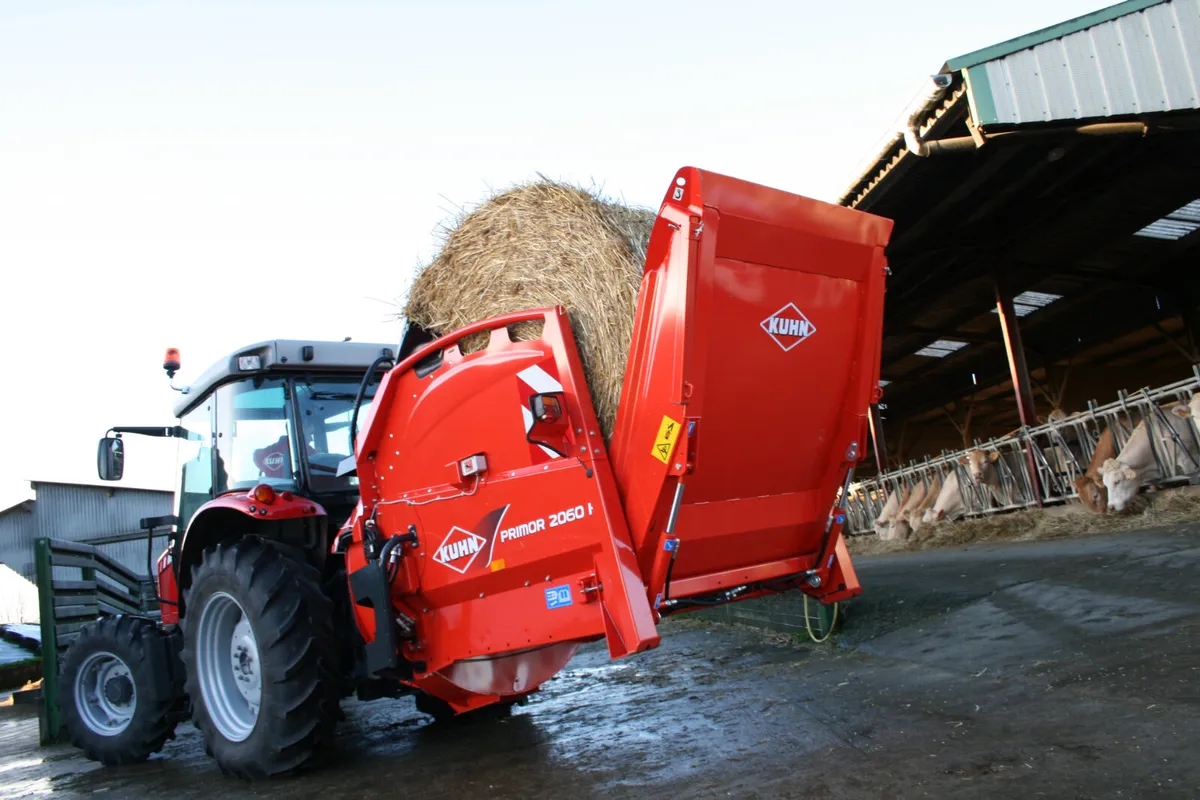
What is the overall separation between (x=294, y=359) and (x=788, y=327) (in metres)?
2.88

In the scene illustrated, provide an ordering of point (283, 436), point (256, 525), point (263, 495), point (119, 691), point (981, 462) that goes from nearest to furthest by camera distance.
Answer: point (263, 495), point (256, 525), point (283, 436), point (119, 691), point (981, 462)

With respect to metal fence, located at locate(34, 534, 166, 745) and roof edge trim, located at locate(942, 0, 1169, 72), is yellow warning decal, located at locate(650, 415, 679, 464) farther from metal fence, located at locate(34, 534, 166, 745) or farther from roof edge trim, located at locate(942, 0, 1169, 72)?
roof edge trim, located at locate(942, 0, 1169, 72)

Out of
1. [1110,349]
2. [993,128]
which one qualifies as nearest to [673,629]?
[993,128]

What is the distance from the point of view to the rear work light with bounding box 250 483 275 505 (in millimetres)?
4375

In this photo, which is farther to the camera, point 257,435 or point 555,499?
point 257,435

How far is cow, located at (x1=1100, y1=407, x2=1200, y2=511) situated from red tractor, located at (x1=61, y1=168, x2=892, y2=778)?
5172 mm

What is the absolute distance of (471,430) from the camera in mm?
3766

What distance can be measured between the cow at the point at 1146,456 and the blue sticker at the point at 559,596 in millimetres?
6450

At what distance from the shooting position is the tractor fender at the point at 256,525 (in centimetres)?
439

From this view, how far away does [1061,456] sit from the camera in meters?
9.62

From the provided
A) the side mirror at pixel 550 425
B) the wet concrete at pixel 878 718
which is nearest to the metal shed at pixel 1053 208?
the wet concrete at pixel 878 718

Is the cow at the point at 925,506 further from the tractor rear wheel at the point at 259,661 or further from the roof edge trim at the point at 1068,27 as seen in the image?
the tractor rear wheel at the point at 259,661

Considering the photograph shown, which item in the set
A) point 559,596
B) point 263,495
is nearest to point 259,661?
point 263,495

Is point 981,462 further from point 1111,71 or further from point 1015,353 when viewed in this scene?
point 1111,71
